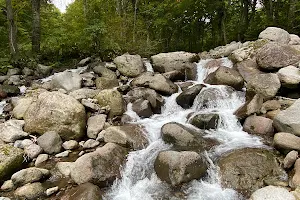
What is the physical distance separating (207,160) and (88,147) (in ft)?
9.90

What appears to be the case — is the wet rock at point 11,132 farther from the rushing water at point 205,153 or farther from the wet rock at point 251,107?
the wet rock at point 251,107

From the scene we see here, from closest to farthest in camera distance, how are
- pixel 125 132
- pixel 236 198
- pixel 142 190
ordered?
pixel 236 198
pixel 142 190
pixel 125 132

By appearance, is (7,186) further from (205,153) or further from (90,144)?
(205,153)

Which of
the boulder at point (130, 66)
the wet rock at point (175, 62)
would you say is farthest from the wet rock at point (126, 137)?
the wet rock at point (175, 62)

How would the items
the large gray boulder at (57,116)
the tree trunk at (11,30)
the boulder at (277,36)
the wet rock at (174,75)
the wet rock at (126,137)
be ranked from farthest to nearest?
the tree trunk at (11,30) < the boulder at (277,36) < the wet rock at (174,75) < the large gray boulder at (57,116) < the wet rock at (126,137)

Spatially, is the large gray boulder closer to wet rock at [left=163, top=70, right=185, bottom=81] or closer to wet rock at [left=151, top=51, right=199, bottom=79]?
wet rock at [left=163, top=70, right=185, bottom=81]

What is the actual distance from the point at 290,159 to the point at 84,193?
4.09 m

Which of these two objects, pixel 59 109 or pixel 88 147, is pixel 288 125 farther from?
pixel 59 109

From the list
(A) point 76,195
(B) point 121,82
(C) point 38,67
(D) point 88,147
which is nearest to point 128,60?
(B) point 121,82

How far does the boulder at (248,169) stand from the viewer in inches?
204

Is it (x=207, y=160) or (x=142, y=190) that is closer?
(x=142, y=190)

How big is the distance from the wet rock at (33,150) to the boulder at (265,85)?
638 centimetres

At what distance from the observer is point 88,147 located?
22.7 feet

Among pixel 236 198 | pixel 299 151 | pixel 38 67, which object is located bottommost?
pixel 236 198
